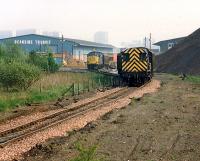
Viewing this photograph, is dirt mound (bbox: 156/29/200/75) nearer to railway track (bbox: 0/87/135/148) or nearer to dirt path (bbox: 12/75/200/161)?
railway track (bbox: 0/87/135/148)

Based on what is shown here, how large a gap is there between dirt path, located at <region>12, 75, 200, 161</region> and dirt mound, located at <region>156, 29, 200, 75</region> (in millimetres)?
38784

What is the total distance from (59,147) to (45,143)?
0.77 meters

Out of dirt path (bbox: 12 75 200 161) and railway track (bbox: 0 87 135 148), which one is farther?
railway track (bbox: 0 87 135 148)

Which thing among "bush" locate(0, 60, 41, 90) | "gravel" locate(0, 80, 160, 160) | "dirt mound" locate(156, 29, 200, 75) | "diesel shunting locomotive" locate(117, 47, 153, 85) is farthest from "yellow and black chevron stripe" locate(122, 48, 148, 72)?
"dirt mound" locate(156, 29, 200, 75)

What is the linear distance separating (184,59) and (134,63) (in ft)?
103

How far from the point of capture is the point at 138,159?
9375 millimetres

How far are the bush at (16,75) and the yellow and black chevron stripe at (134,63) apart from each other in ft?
28.3

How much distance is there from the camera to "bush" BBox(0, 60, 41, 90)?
2578 cm

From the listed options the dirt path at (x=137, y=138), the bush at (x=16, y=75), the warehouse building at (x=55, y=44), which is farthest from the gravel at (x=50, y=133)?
the warehouse building at (x=55, y=44)

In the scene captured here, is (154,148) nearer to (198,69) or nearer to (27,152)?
(27,152)

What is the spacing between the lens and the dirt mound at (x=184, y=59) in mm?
58019

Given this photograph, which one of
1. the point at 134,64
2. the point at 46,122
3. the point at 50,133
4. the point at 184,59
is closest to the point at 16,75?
the point at 134,64

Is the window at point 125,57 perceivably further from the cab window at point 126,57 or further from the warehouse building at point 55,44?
the warehouse building at point 55,44

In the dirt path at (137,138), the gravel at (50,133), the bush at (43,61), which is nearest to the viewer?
the dirt path at (137,138)
